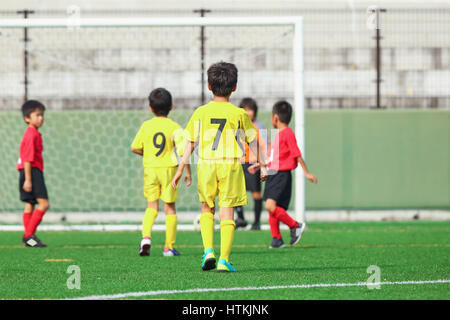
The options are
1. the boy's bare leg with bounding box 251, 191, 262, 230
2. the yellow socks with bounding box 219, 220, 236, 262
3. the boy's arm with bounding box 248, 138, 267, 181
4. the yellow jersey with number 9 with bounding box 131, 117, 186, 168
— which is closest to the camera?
the yellow socks with bounding box 219, 220, 236, 262

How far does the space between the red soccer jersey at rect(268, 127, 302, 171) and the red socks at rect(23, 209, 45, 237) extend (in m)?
2.42

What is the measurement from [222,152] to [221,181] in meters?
0.21

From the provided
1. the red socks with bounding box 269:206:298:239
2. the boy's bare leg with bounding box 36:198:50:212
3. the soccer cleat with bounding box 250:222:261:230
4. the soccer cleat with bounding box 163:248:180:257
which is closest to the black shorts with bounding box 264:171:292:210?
the red socks with bounding box 269:206:298:239

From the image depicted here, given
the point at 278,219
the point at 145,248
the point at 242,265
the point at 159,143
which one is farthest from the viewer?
the point at 278,219

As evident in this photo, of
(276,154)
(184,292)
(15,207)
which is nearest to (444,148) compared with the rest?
(276,154)

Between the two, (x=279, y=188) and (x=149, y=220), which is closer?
(x=149, y=220)

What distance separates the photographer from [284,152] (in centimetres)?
851

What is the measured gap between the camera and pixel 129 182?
1317 cm

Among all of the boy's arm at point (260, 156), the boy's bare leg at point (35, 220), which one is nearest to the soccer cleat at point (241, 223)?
the boy's bare leg at point (35, 220)

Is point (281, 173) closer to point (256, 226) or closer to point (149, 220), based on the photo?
point (149, 220)

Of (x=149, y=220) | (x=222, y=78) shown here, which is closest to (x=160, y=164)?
(x=149, y=220)

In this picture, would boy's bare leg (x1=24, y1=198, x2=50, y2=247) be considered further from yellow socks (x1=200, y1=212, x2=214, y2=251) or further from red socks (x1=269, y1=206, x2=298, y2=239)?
yellow socks (x1=200, y1=212, x2=214, y2=251)

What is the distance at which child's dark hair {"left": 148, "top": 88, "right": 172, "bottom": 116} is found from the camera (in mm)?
7770
